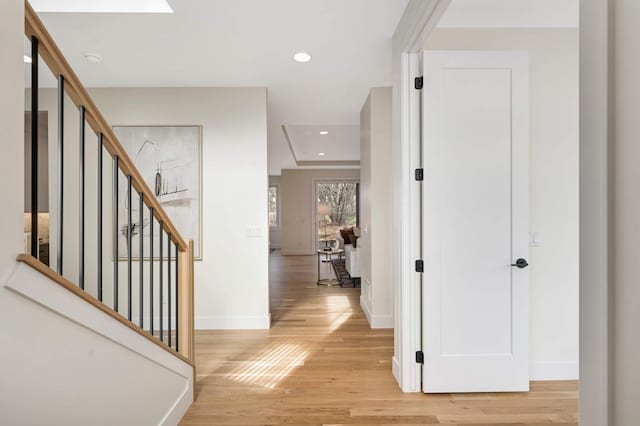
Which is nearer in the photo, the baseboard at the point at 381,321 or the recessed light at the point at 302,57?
the recessed light at the point at 302,57

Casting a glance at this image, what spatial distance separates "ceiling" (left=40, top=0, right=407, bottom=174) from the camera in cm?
233

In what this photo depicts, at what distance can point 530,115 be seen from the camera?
2.49m

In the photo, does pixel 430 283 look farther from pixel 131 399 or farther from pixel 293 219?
pixel 293 219

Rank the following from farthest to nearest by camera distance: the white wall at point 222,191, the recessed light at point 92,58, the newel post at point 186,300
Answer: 1. the white wall at point 222,191
2. the recessed light at point 92,58
3. the newel post at point 186,300

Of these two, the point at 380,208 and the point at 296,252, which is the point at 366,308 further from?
the point at 296,252

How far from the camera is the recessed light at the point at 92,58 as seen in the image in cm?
291

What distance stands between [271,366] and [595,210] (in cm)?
256

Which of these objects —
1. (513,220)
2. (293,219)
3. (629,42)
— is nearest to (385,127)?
(513,220)

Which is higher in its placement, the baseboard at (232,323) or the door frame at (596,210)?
the door frame at (596,210)

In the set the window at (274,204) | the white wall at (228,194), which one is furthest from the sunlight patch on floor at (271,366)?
the window at (274,204)

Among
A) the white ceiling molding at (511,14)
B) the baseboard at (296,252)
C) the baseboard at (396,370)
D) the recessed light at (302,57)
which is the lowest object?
the baseboard at (296,252)

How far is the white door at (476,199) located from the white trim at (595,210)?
146 cm

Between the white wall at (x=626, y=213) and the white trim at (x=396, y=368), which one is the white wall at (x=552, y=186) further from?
the white wall at (x=626, y=213)

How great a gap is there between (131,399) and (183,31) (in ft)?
7.71
